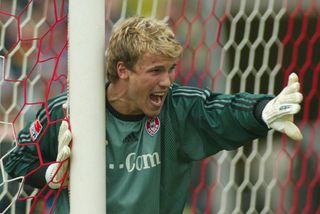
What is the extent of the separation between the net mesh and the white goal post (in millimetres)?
941

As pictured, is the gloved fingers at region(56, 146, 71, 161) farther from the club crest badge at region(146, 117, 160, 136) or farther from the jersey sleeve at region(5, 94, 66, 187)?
the club crest badge at region(146, 117, 160, 136)

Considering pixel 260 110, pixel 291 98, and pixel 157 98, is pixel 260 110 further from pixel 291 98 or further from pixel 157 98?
pixel 157 98

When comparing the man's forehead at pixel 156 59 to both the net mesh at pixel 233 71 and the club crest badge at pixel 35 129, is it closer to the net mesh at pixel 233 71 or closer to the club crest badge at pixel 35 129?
the club crest badge at pixel 35 129

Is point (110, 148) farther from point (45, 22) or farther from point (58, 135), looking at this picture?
point (45, 22)

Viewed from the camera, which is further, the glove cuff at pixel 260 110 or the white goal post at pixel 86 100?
the glove cuff at pixel 260 110

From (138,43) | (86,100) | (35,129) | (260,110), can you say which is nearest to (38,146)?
(35,129)

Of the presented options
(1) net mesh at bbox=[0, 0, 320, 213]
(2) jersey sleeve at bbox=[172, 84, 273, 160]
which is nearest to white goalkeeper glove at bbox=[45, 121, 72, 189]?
(2) jersey sleeve at bbox=[172, 84, 273, 160]

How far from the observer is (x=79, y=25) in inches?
88.4

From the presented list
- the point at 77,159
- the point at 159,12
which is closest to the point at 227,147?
the point at 77,159

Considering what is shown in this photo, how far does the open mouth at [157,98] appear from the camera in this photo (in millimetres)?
2398

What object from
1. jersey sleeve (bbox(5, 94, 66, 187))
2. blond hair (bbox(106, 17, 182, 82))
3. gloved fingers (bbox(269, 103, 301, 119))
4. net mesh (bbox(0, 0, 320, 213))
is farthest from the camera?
net mesh (bbox(0, 0, 320, 213))

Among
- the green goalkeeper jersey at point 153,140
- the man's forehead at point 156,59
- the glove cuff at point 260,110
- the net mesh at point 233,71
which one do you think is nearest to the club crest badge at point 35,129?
the green goalkeeper jersey at point 153,140

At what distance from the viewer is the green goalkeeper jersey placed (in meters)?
2.44

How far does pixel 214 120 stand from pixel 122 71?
10.7 inches
